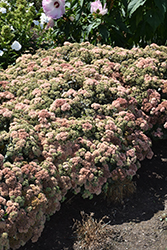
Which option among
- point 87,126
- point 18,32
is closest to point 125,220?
point 87,126

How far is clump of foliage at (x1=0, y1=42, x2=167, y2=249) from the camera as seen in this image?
7.97ft

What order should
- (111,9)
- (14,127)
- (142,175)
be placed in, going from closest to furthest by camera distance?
1. (14,127)
2. (142,175)
3. (111,9)

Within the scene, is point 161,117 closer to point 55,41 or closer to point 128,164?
point 128,164

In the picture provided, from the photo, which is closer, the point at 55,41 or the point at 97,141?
the point at 97,141

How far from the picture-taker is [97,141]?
2918mm

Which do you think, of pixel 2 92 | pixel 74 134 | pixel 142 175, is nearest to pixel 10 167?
pixel 74 134

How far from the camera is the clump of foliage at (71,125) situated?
7.97 feet

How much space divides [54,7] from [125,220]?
103 inches

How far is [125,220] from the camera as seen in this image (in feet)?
9.72

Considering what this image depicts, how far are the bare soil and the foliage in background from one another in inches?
70.3

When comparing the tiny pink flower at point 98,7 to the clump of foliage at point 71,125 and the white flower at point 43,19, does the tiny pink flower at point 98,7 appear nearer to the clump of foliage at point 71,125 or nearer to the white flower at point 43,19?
the clump of foliage at point 71,125

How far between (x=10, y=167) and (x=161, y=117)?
1.76 m

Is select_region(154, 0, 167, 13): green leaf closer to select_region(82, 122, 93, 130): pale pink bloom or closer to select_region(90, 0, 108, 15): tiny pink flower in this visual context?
select_region(90, 0, 108, 15): tiny pink flower

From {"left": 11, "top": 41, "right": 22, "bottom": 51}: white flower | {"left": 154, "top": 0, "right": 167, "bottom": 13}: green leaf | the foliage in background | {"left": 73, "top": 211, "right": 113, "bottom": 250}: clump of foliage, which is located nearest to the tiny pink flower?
the foliage in background
